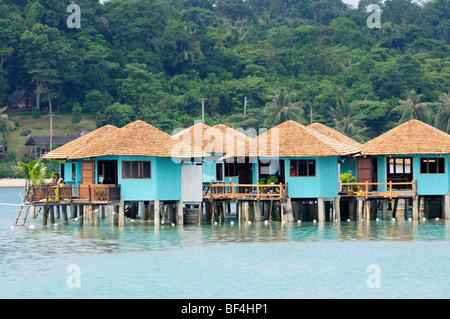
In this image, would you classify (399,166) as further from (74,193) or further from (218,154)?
(74,193)

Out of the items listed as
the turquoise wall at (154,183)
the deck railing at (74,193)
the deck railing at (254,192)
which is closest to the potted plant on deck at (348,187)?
the deck railing at (254,192)

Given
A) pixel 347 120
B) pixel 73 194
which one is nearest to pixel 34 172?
pixel 73 194

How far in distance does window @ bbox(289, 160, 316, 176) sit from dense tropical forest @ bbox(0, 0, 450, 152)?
47830mm

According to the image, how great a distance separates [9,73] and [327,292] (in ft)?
336

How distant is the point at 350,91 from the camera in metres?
113

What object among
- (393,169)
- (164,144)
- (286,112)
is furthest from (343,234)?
(286,112)

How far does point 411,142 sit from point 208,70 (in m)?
82.2

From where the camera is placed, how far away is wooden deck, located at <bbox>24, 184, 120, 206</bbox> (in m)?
41.7

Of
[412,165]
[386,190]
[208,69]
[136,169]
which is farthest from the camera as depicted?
[208,69]

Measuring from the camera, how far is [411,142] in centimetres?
4600

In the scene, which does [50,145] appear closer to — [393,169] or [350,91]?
[350,91]

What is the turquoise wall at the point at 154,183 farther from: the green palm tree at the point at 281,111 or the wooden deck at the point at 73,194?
the green palm tree at the point at 281,111

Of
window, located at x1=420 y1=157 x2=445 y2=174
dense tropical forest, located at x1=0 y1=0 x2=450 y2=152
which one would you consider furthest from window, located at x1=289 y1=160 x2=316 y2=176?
dense tropical forest, located at x1=0 y1=0 x2=450 y2=152

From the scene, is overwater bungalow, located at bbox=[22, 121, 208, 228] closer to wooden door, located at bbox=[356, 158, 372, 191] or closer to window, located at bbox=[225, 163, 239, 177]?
window, located at bbox=[225, 163, 239, 177]
